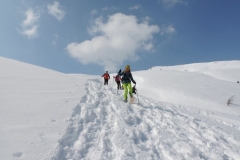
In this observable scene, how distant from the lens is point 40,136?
5.04 m

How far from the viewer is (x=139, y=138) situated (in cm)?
590

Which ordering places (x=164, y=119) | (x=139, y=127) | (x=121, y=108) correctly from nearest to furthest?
1. (x=139, y=127)
2. (x=164, y=119)
3. (x=121, y=108)

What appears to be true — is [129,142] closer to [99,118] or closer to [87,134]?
[87,134]

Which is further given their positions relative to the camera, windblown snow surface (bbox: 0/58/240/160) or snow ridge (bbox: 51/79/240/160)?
A: snow ridge (bbox: 51/79/240/160)

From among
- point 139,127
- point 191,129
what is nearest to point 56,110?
point 139,127

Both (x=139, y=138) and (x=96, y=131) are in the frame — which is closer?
(x=139, y=138)

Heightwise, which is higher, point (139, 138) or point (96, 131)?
point (96, 131)

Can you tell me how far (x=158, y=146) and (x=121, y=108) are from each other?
361 cm

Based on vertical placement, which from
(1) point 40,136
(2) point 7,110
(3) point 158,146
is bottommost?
(3) point 158,146

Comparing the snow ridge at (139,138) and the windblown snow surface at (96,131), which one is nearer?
the windblown snow surface at (96,131)

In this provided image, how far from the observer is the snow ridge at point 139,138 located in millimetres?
4922

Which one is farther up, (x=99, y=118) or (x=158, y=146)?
(x=99, y=118)

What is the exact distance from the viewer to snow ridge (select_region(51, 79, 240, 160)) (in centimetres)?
492

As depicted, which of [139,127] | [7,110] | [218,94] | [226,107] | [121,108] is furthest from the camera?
[218,94]
